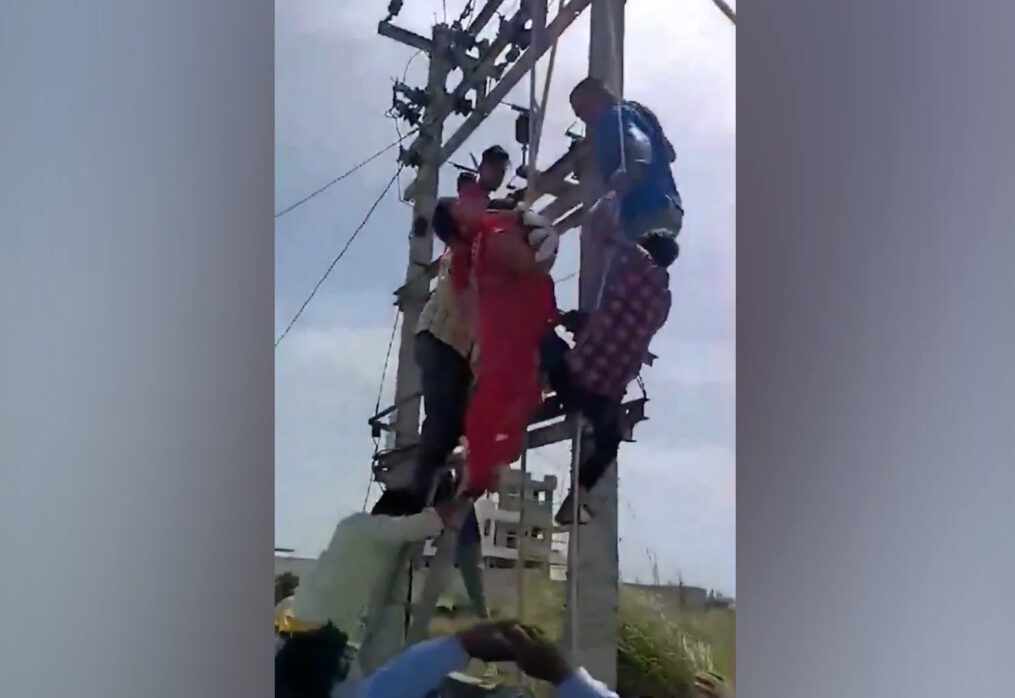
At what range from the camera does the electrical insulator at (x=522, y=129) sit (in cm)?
134

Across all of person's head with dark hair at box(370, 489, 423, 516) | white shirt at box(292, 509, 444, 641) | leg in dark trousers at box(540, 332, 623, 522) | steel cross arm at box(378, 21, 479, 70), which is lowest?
white shirt at box(292, 509, 444, 641)

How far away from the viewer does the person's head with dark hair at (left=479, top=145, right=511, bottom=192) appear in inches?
53.1

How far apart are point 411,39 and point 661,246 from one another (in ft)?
1.32

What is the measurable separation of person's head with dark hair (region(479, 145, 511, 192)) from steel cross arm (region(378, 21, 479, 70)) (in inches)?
4.3

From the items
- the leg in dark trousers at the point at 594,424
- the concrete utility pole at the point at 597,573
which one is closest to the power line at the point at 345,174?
the concrete utility pole at the point at 597,573

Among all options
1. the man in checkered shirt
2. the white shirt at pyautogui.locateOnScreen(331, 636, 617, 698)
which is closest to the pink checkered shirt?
the man in checkered shirt

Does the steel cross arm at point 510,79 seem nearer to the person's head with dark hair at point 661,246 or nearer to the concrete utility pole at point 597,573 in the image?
the concrete utility pole at point 597,573

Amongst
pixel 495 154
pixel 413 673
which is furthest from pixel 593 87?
pixel 413 673

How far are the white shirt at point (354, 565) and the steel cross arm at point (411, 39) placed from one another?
1.83ft

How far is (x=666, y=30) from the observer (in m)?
1.35

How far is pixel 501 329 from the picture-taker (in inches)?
53.5

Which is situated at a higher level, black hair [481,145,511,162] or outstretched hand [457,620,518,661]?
black hair [481,145,511,162]

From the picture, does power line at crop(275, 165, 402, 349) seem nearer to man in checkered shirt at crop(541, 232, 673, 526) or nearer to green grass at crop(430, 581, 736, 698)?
man in checkered shirt at crop(541, 232, 673, 526)
